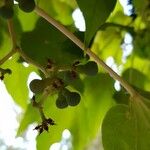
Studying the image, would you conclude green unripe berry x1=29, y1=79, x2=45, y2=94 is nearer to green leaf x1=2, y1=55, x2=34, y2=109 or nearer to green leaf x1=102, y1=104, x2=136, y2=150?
green leaf x1=102, y1=104, x2=136, y2=150

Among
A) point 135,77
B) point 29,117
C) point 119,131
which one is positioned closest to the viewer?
point 119,131

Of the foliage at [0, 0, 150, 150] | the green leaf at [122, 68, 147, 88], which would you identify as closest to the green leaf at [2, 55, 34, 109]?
the foliage at [0, 0, 150, 150]

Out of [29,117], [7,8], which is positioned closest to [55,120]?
[29,117]

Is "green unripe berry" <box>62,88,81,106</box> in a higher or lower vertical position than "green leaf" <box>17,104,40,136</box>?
lower

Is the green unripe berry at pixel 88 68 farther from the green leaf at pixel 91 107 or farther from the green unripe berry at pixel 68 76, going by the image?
the green leaf at pixel 91 107

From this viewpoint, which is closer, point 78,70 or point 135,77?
point 78,70

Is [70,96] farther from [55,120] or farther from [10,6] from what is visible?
[55,120]

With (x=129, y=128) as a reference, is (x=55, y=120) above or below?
above

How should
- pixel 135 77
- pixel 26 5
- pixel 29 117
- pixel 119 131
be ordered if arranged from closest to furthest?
pixel 26 5, pixel 119 131, pixel 29 117, pixel 135 77
